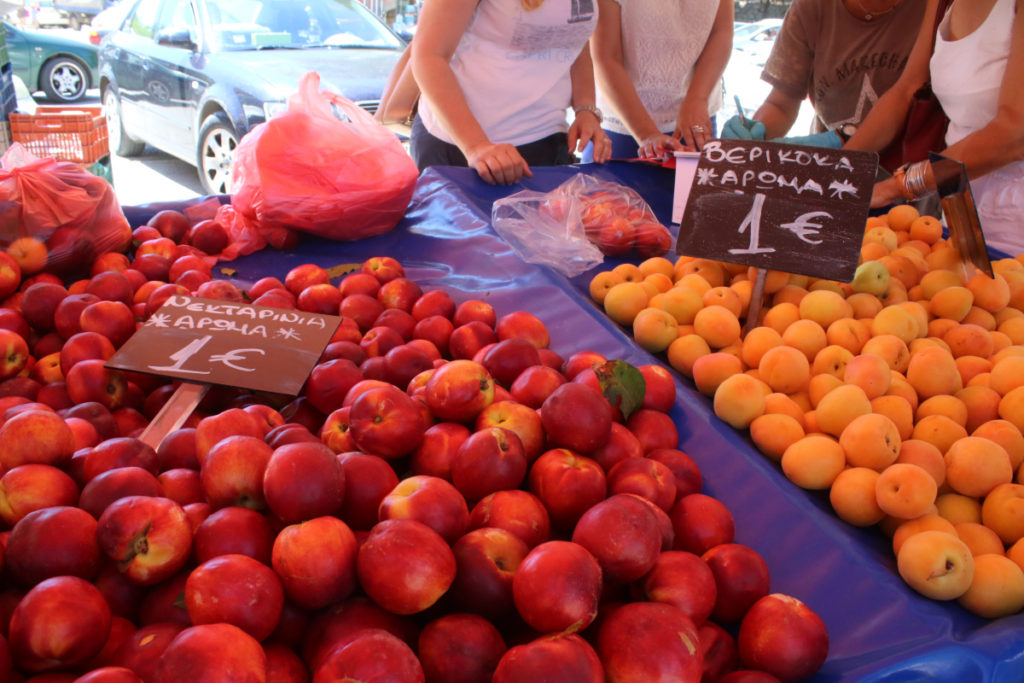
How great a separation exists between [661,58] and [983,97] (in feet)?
4.33

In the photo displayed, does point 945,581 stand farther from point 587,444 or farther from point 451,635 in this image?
point 451,635

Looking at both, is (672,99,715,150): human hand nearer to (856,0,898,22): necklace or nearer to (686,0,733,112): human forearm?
(686,0,733,112): human forearm

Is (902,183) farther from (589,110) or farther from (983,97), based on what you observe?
(589,110)


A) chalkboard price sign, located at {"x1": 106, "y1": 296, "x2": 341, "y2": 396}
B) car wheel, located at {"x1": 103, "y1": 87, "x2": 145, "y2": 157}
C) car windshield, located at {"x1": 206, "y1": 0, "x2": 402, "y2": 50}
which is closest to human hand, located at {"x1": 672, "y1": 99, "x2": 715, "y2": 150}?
chalkboard price sign, located at {"x1": 106, "y1": 296, "x2": 341, "y2": 396}

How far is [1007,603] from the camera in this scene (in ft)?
3.27

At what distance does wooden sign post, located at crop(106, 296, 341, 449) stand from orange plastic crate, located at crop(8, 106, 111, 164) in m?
2.68

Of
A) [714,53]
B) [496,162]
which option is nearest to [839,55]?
[714,53]

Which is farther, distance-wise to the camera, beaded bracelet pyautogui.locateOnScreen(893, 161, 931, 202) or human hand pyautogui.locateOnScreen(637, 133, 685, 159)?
human hand pyautogui.locateOnScreen(637, 133, 685, 159)

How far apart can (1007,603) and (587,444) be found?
0.65 meters

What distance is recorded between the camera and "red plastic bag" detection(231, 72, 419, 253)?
2152 millimetres

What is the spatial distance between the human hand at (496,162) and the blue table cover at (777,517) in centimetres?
24

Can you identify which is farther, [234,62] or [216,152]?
[216,152]

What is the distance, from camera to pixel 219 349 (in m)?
1.29

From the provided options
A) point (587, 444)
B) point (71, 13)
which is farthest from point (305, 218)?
point (71, 13)
